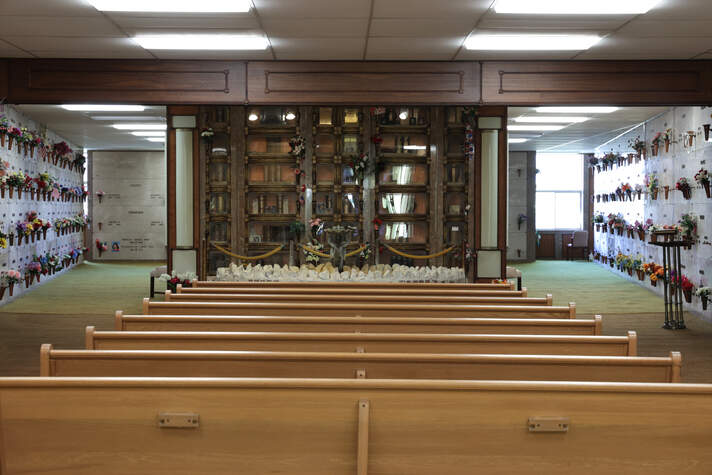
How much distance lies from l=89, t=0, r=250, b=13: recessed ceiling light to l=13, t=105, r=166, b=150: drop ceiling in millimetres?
5156

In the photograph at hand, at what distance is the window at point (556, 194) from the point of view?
60.3ft

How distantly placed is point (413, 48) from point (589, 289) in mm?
6837

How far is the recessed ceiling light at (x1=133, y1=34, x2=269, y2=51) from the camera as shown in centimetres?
614

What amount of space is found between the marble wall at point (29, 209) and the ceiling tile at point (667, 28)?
821cm

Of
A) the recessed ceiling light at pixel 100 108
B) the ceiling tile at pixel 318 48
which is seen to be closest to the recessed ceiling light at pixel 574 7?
the ceiling tile at pixel 318 48

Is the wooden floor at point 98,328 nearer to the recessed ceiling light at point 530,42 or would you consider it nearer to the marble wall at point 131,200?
the recessed ceiling light at point 530,42

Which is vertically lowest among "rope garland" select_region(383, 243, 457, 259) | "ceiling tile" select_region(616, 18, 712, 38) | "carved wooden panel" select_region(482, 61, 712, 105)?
"rope garland" select_region(383, 243, 457, 259)

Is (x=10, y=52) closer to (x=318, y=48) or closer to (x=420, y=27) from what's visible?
(x=318, y=48)

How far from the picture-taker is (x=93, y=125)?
12656 millimetres

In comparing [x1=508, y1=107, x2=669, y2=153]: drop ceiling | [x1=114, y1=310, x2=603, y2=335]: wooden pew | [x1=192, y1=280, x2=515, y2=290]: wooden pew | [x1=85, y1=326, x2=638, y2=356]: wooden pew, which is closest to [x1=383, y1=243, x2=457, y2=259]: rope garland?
[x1=508, y1=107, x2=669, y2=153]: drop ceiling

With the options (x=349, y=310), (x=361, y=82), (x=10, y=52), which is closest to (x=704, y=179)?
(x=361, y=82)

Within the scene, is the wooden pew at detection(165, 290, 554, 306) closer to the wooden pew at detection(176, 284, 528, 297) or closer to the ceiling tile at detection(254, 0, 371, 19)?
the wooden pew at detection(176, 284, 528, 297)

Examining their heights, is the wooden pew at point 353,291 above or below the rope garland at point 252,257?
below

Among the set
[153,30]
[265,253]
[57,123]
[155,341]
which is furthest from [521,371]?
[57,123]
